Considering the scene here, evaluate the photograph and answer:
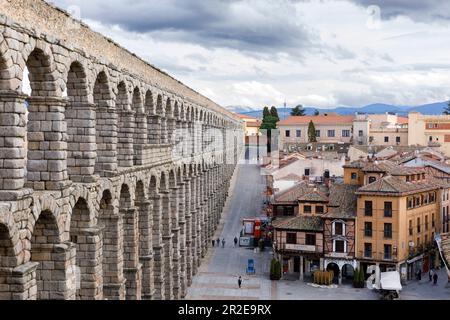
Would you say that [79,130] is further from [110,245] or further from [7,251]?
[7,251]

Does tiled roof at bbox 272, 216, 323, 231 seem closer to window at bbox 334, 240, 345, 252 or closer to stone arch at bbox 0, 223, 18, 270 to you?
window at bbox 334, 240, 345, 252

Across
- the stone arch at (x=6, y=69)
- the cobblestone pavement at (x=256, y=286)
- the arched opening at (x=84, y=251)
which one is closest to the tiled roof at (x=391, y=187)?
the cobblestone pavement at (x=256, y=286)

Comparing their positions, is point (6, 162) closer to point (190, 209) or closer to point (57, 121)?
point (57, 121)

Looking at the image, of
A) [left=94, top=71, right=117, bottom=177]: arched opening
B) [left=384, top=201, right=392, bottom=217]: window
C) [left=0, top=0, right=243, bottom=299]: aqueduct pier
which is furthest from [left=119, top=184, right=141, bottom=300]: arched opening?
[left=384, top=201, right=392, bottom=217]: window

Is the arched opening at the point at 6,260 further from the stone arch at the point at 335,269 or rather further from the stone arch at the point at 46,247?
the stone arch at the point at 335,269

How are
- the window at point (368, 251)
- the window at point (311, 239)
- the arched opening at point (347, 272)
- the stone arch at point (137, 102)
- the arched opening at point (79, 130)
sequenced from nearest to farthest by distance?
the arched opening at point (79, 130) → the stone arch at point (137, 102) → the window at point (368, 251) → the window at point (311, 239) → the arched opening at point (347, 272)

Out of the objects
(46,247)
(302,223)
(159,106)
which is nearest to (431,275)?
(302,223)

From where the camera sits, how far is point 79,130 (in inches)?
1040

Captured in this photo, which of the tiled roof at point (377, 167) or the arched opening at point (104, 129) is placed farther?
the tiled roof at point (377, 167)

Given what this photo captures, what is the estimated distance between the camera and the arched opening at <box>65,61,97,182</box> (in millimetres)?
25859

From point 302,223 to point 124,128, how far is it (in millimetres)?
39308

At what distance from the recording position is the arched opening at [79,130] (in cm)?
2586

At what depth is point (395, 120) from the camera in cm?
17250

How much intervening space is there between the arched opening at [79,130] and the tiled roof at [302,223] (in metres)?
44.5
